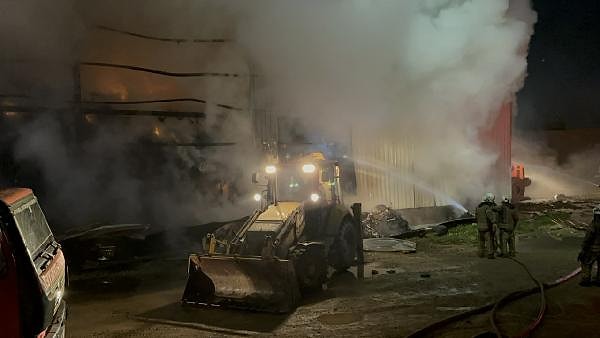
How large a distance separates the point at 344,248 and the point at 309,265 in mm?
1743

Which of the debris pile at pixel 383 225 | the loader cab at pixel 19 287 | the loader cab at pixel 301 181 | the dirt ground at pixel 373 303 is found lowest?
the dirt ground at pixel 373 303

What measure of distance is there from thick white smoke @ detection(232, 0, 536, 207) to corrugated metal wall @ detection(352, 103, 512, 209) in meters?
0.20

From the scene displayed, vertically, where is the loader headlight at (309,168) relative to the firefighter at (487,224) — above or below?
above

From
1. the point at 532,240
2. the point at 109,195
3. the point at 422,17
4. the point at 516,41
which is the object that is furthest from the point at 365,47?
the point at 109,195

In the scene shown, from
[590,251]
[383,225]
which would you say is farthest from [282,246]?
[383,225]

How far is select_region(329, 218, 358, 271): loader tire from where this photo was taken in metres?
9.37

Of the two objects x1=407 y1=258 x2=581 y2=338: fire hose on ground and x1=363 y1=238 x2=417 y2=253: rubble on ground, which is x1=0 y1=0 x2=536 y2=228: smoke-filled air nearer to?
x1=363 y1=238 x2=417 y2=253: rubble on ground

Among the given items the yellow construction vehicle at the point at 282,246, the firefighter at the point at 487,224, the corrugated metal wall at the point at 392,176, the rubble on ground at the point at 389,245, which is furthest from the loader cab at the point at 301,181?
the corrugated metal wall at the point at 392,176

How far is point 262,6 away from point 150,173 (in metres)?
5.33

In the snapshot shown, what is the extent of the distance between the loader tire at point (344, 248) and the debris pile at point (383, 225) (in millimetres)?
3390

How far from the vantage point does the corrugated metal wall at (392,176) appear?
15.7 m

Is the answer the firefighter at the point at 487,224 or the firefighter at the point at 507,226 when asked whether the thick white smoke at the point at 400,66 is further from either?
the firefighter at the point at 507,226

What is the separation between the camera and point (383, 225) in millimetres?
13609

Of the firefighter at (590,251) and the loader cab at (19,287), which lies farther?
the firefighter at (590,251)
